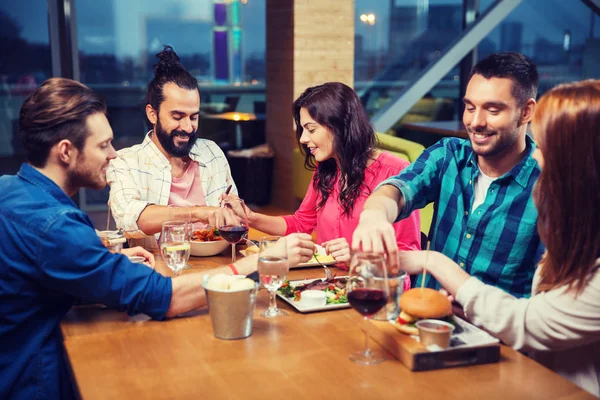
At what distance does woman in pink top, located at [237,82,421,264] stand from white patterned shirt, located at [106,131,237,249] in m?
0.49

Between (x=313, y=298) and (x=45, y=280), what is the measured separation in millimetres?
692

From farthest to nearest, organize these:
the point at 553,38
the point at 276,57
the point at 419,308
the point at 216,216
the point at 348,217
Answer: the point at 553,38
the point at 276,57
the point at 348,217
the point at 216,216
the point at 419,308

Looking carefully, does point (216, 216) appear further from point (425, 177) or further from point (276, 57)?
point (276, 57)

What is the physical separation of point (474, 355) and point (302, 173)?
455cm

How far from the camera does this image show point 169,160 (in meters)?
3.05

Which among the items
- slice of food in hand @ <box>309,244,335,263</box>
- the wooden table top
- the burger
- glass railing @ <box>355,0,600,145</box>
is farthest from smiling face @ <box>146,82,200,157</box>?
the wooden table top

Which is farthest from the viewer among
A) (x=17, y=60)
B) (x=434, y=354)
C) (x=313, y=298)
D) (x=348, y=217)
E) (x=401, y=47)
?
(x=401, y=47)

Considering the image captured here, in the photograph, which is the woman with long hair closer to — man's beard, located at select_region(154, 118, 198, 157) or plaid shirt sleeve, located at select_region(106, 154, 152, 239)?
plaid shirt sleeve, located at select_region(106, 154, 152, 239)

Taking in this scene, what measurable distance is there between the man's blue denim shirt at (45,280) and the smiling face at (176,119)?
1314mm

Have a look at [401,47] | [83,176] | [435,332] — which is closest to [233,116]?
[401,47]

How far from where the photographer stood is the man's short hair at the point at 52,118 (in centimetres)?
170

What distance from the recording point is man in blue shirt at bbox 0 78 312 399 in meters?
1.60

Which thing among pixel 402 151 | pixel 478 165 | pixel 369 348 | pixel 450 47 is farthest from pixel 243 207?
pixel 450 47

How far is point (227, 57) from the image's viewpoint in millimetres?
7230
